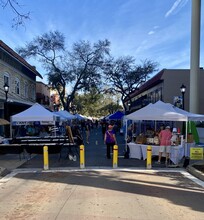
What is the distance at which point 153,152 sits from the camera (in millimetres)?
16500

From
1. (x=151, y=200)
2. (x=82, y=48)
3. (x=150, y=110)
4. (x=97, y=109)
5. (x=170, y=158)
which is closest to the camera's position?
(x=151, y=200)

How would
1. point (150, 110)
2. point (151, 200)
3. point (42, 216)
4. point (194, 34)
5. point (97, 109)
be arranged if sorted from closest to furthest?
1. point (42, 216)
2. point (151, 200)
3. point (150, 110)
4. point (194, 34)
5. point (97, 109)

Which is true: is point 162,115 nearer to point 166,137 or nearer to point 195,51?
point 166,137

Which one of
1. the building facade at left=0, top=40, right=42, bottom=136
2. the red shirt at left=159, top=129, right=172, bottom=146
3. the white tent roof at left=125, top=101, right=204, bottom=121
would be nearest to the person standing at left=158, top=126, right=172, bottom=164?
the red shirt at left=159, top=129, right=172, bottom=146

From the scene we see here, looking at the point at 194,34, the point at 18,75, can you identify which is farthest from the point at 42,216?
the point at 18,75

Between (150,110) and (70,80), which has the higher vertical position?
(70,80)

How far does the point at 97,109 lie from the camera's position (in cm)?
12744

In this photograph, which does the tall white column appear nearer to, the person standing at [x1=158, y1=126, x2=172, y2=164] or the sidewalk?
the person standing at [x1=158, y1=126, x2=172, y2=164]

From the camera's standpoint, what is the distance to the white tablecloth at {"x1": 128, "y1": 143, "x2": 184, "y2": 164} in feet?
50.9

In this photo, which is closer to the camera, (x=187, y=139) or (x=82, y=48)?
(x=187, y=139)

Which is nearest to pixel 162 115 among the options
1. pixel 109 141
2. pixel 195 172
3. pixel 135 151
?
pixel 135 151

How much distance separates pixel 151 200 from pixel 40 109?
43.1ft

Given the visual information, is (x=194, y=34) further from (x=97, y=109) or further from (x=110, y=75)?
(x=97, y=109)

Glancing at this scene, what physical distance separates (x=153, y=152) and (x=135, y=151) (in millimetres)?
1113
